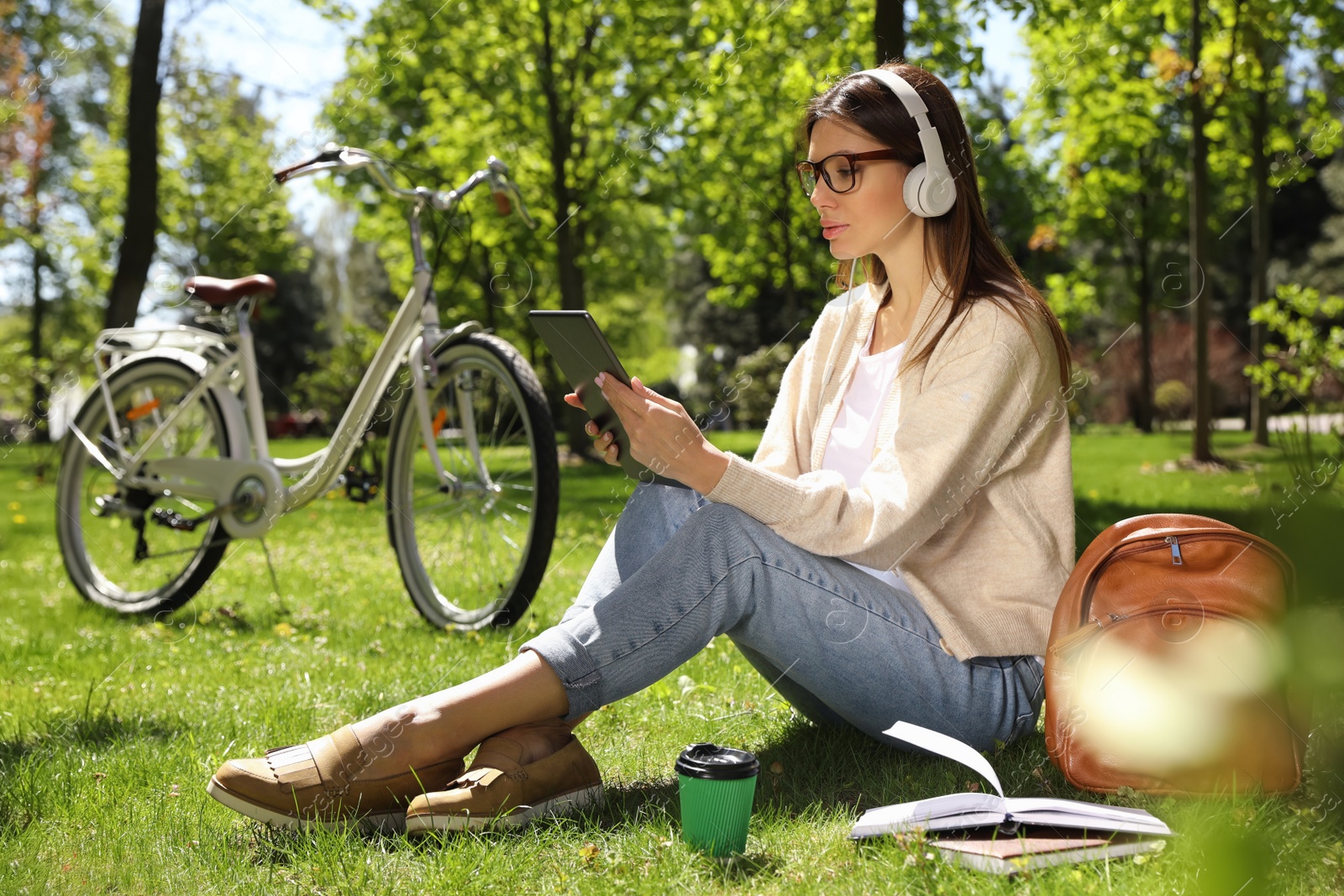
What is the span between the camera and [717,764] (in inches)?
67.8

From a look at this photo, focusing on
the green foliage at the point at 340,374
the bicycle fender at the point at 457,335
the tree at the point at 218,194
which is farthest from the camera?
the tree at the point at 218,194

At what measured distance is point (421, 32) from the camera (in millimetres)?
Result: 11602

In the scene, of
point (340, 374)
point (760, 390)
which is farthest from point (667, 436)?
point (760, 390)

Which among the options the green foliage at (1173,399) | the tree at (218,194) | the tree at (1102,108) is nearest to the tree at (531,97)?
the tree at (1102,108)

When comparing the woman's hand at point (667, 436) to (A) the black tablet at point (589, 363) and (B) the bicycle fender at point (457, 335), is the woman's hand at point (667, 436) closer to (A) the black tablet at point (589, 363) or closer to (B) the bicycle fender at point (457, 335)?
(A) the black tablet at point (589, 363)

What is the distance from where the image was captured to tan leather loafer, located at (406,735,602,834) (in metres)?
1.86

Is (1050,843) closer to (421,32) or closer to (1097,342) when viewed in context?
(421,32)

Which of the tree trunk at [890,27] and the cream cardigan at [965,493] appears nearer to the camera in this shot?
the cream cardigan at [965,493]

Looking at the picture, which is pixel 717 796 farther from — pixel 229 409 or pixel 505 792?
pixel 229 409

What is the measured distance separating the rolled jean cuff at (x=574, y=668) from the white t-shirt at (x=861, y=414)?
655 mm

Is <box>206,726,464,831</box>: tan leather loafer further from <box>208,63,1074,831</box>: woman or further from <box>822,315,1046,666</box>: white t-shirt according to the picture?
<box>822,315,1046,666</box>: white t-shirt

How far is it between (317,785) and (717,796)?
2.20 ft

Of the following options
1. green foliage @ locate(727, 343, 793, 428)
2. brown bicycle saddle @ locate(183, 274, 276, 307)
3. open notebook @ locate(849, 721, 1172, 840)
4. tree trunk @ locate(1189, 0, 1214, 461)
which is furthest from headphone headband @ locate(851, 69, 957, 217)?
green foliage @ locate(727, 343, 793, 428)

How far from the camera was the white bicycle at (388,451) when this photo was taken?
136 inches
